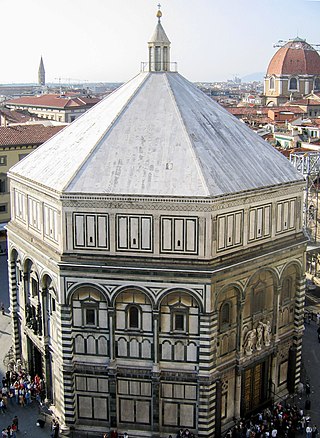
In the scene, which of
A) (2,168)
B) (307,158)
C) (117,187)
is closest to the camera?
(117,187)

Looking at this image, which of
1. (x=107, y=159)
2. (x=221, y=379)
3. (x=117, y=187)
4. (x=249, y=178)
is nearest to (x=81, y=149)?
(x=107, y=159)

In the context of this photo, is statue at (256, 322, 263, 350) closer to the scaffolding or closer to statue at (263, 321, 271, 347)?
statue at (263, 321, 271, 347)

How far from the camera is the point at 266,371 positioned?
98.7ft

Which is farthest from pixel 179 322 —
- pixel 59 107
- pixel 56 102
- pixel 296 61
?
pixel 296 61

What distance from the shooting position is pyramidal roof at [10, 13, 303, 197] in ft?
86.2

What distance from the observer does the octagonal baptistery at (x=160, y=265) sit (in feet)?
85.1

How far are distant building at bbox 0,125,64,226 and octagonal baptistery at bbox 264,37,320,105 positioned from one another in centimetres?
7727

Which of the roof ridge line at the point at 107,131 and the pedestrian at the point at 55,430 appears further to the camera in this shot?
the pedestrian at the point at 55,430

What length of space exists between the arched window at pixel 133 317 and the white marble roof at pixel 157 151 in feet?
16.6

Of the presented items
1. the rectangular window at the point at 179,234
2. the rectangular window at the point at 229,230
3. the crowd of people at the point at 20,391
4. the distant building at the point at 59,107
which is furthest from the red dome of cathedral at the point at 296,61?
the rectangular window at the point at 179,234

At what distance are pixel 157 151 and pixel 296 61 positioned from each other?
10775cm

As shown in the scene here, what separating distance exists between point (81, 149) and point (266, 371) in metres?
13.5

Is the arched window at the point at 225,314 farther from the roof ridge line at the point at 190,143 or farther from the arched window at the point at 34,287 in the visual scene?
the arched window at the point at 34,287

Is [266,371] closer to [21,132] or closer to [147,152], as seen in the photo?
[147,152]
